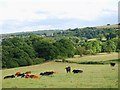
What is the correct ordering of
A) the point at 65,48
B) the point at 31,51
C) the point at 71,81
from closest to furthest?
the point at 71,81 → the point at 31,51 → the point at 65,48

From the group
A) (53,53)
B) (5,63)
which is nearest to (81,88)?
(5,63)

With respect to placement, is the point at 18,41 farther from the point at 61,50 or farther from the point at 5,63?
the point at 5,63

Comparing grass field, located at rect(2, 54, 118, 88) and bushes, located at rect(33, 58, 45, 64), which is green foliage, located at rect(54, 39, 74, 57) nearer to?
bushes, located at rect(33, 58, 45, 64)

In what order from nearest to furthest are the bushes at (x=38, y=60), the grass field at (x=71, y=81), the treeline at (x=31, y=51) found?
the grass field at (x=71, y=81), the treeline at (x=31, y=51), the bushes at (x=38, y=60)

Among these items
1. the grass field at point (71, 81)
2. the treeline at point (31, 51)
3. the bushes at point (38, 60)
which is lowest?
the bushes at point (38, 60)

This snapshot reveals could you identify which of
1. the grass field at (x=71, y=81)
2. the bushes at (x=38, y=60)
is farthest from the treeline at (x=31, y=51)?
the grass field at (x=71, y=81)

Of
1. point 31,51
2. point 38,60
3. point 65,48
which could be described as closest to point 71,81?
point 38,60

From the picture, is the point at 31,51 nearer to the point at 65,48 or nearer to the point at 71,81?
the point at 65,48

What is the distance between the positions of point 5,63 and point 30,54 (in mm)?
9560

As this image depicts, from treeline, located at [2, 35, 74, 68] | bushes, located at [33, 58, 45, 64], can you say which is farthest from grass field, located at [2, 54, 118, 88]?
bushes, located at [33, 58, 45, 64]

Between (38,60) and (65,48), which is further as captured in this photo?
(65,48)

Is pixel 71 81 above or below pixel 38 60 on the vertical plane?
above

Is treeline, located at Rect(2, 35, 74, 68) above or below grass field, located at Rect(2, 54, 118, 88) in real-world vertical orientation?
below

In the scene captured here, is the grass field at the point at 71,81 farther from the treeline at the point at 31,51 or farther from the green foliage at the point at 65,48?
the green foliage at the point at 65,48
